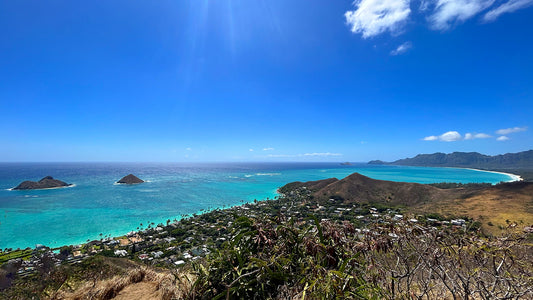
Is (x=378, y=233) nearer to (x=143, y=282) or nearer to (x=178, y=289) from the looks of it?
(x=178, y=289)

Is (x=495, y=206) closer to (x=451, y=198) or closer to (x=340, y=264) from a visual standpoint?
(x=451, y=198)

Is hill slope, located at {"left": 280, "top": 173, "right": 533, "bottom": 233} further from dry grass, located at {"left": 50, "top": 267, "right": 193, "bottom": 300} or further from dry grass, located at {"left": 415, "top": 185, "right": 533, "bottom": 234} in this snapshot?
dry grass, located at {"left": 50, "top": 267, "right": 193, "bottom": 300}

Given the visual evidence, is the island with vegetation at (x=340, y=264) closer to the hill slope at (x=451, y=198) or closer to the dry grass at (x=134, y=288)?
the dry grass at (x=134, y=288)

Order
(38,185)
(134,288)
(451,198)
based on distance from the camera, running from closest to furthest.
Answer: (134,288) → (451,198) → (38,185)

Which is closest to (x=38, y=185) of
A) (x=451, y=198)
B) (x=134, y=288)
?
(x=134, y=288)

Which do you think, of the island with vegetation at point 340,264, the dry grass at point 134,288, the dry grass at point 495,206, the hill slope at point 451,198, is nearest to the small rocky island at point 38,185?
the hill slope at point 451,198

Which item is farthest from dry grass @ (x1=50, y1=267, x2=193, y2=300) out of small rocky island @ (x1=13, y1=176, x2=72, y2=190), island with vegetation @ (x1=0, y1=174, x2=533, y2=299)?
small rocky island @ (x1=13, y1=176, x2=72, y2=190)

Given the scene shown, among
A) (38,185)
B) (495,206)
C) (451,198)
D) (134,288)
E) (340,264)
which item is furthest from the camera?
(38,185)

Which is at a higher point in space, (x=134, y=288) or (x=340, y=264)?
(x=340, y=264)

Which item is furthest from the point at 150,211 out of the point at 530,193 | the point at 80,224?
the point at 530,193
